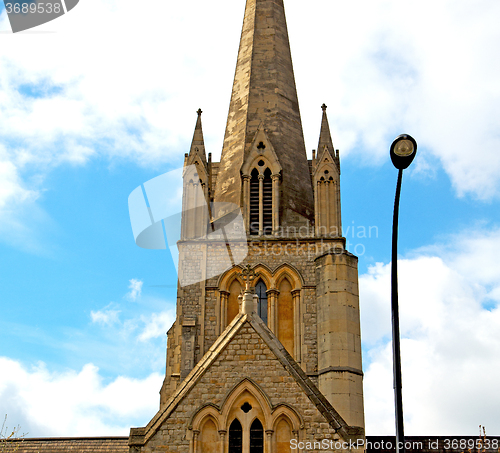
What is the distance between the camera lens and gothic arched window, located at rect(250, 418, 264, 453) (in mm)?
12086

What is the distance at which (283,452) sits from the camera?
1198cm

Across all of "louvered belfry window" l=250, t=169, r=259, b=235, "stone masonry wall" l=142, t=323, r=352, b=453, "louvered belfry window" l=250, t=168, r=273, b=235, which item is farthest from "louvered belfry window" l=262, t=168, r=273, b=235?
"stone masonry wall" l=142, t=323, r=352, b=453

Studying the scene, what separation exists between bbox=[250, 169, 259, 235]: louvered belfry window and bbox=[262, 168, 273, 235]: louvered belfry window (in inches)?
10.1

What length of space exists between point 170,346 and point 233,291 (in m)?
3.17

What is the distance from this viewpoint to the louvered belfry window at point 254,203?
85.9 ft

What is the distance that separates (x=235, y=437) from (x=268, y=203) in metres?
15.4

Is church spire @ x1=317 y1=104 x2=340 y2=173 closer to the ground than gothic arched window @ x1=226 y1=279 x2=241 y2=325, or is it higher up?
higher up

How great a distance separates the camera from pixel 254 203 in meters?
26.9

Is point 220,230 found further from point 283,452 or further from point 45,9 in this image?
point 283,452

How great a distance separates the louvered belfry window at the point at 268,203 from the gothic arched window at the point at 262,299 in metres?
2.02

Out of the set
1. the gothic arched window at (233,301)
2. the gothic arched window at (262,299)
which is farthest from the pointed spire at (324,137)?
the gothic arched window at (233,301)

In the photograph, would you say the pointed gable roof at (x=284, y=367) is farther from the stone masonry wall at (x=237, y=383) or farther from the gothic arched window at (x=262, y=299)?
the gothic arched window at (x=262, y=299)

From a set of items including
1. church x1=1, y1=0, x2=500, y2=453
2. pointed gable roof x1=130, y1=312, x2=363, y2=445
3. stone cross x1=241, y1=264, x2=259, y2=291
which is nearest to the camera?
pointed gable roof x1=130, y1=312, x2=363, y2=445

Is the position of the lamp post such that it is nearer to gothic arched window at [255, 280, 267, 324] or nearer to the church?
the church
